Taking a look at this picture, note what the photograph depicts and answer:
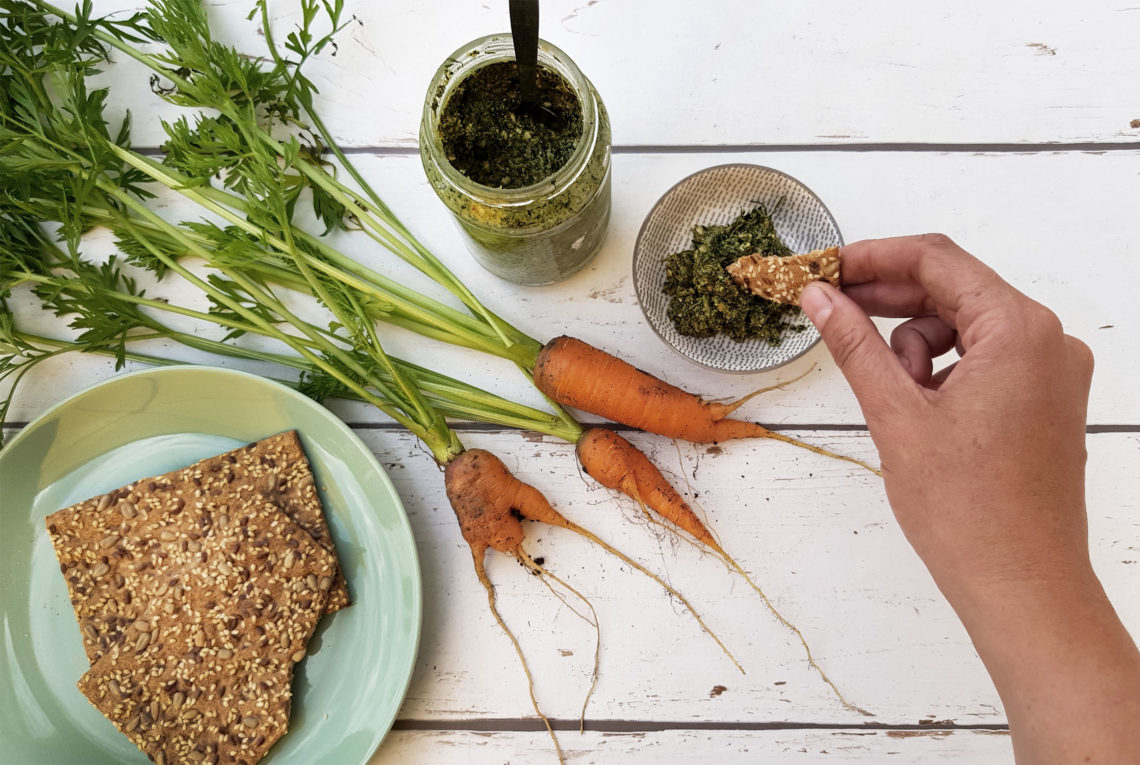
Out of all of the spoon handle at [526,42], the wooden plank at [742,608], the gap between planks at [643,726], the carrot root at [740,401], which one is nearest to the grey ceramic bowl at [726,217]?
the carrot root at [740,401]

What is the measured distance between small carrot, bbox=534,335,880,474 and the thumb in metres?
0.31

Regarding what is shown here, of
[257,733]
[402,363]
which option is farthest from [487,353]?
[257,733]

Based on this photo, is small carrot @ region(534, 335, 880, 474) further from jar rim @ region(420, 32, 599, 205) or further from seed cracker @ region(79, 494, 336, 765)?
seed cracker @ region(79, 494, 336, 765)

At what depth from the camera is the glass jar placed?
3.54 ft

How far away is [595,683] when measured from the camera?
1.37 m

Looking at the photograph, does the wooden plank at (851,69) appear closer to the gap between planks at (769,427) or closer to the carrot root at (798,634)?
the gap between planks at (769,427)

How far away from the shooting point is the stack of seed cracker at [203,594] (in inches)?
50.3

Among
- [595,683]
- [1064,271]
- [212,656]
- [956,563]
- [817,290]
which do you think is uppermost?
[817,290]

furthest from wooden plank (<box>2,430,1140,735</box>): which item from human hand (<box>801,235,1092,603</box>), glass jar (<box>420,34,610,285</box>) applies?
glass jar (<box>420,34,610,285</box>)

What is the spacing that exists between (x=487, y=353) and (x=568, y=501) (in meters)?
0.31

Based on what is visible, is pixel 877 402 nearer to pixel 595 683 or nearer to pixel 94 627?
pixel 595 683

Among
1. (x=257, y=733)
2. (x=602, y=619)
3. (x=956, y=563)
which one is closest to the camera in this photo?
(x=956, y=563)

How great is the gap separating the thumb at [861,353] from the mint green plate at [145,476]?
73cm

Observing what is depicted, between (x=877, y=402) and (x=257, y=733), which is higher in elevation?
(x=877, y=402)
